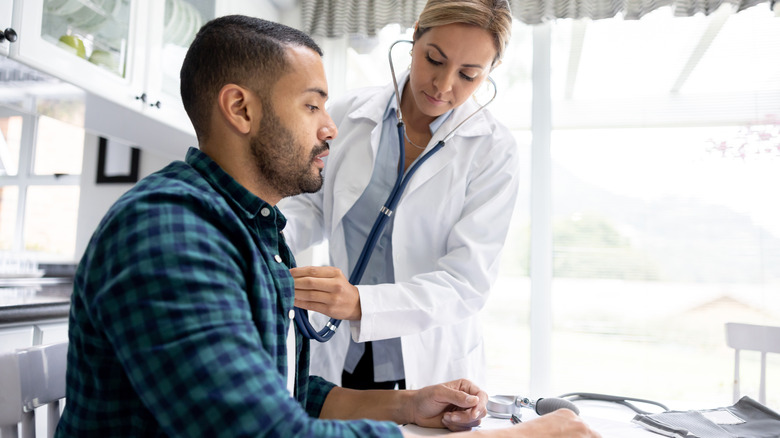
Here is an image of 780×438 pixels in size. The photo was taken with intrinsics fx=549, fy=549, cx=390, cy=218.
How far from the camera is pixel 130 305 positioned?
0.53 m

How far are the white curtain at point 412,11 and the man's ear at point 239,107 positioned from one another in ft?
6.93

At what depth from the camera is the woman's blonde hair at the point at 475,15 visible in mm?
1254

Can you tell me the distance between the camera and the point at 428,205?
140 centimetres

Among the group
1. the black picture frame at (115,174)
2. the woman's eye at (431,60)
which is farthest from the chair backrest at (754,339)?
the black picture frame at (115,174)

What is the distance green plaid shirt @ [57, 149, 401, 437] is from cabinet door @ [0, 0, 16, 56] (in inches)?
40.6

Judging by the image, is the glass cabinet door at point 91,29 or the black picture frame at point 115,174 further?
the black picture frame at point 115,174

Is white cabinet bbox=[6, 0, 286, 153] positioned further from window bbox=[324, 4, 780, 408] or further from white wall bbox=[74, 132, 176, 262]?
window bbox=[324, 4, 780, 408]

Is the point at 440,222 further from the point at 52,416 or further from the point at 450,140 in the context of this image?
the point at 52,416

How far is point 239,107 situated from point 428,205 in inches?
26.7

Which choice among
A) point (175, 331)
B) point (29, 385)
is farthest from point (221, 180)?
point (29, 385)

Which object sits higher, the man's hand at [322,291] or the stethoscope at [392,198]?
the stethoscope at [392,198]

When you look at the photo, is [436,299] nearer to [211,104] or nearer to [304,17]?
[211,104]

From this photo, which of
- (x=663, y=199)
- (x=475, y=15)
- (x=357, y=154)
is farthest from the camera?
(x=663, y=199)

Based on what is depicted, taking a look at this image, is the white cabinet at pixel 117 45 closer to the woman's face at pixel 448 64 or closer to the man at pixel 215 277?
the man at pixel 215 277
